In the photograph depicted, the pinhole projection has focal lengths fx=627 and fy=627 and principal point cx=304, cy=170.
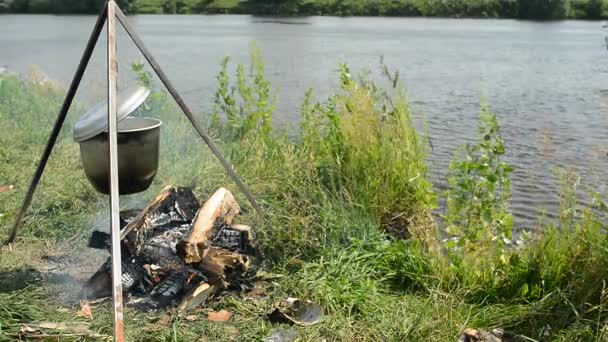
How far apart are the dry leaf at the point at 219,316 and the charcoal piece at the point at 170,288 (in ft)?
0.93

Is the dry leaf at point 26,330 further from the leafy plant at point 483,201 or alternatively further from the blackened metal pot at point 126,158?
the leafy plant at point 483,201

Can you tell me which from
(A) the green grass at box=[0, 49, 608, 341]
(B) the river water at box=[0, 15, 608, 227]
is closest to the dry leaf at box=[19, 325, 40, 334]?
(A) the green grass at box=[0, 49, 608, 341]

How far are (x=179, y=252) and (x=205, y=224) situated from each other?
0.88 feet

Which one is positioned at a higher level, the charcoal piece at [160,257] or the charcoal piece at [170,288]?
the charcoal piece at [160,257]

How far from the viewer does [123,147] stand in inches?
141

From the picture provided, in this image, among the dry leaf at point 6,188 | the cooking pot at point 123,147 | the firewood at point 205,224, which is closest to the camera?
the cooking pot at point 123,147

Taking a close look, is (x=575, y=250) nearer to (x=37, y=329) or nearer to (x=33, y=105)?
(x=37, y=329)

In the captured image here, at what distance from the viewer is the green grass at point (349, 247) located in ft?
10.7

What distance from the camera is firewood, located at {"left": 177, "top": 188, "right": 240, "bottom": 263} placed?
372 cm

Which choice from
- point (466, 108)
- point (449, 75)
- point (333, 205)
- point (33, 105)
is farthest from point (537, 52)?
point (333, 205)

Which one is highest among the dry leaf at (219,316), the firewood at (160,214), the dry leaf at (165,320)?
the firewood at (160,214)

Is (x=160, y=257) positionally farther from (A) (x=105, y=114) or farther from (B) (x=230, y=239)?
(A) (x=105, y=114)

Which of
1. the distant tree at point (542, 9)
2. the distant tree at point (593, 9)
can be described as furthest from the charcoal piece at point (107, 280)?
the distant tree at point (593, 9)

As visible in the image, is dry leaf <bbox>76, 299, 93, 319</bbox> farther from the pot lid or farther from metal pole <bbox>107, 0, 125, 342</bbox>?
the pot lid
